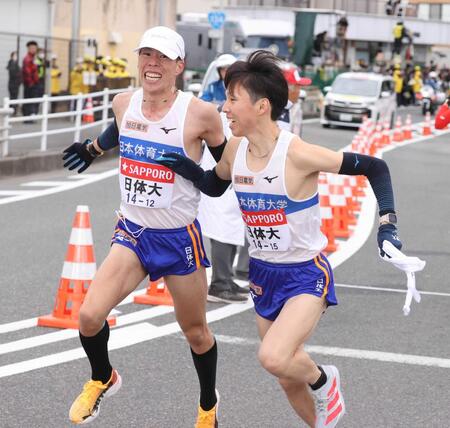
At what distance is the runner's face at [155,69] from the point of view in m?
6.07

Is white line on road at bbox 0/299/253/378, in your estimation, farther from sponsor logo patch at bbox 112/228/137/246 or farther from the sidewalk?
the sidewalk

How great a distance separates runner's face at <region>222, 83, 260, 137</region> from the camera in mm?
5629

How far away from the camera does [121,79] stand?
34219 millimetres

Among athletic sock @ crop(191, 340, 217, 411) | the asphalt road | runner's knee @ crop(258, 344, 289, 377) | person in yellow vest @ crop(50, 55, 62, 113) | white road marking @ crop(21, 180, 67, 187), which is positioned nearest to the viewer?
runner's knee @ crop(258, 344, 289, 377)

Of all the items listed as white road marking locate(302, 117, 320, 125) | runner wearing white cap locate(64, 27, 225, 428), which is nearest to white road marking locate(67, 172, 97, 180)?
runner wearing white cap locate(64, 27, 225, 428)

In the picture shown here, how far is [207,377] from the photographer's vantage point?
6258 mm

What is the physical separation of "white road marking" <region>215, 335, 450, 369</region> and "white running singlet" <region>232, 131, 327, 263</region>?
2519 mm

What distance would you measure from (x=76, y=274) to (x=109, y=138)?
2467 mm

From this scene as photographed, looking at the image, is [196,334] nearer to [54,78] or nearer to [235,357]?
[235,357]

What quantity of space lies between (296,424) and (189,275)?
990 millimetres

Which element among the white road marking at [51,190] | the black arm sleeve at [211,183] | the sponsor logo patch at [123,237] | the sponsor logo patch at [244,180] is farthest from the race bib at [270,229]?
the white road marking at [51,190]

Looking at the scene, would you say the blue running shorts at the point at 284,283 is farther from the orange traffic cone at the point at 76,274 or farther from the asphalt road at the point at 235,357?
the orange traffic cone at the point at 76,274

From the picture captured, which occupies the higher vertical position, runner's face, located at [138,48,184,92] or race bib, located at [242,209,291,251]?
runner's face, located at [138,48,184,92]

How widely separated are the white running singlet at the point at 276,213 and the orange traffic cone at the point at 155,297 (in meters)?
4.00
